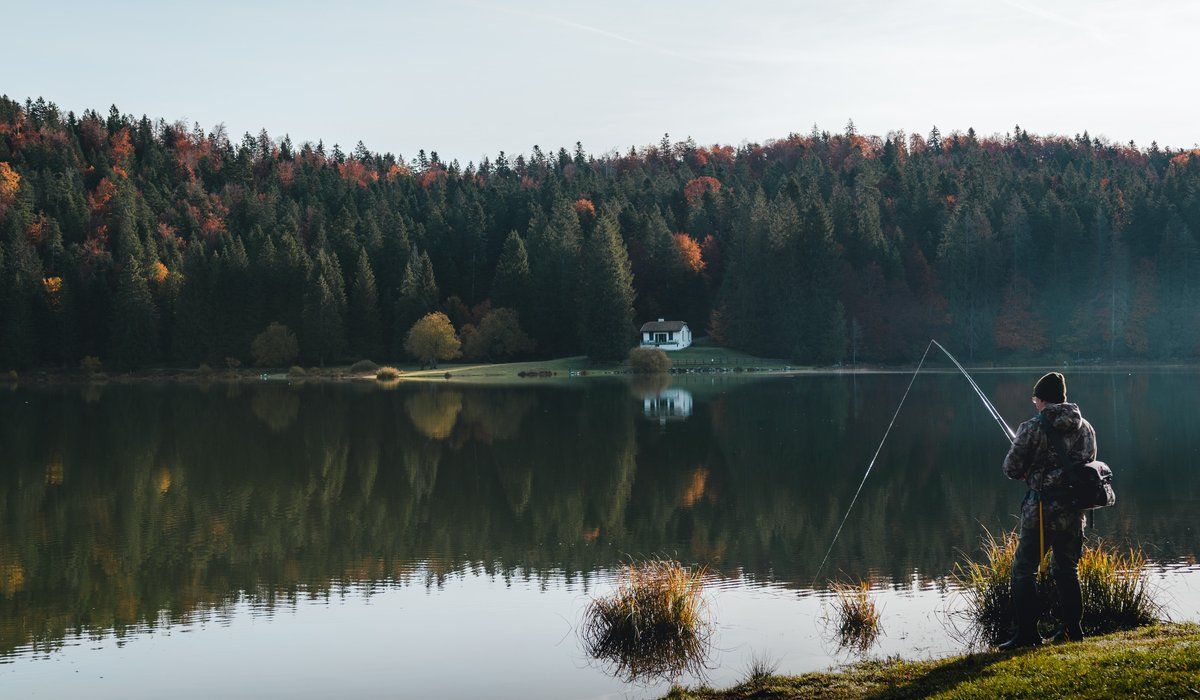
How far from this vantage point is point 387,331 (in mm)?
99062

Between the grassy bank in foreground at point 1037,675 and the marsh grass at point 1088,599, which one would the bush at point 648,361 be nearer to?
the marsh grass at point 1088,599

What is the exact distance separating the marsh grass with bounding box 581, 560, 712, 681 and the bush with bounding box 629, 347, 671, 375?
71443 millimetres

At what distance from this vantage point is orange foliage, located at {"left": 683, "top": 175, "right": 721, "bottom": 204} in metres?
124

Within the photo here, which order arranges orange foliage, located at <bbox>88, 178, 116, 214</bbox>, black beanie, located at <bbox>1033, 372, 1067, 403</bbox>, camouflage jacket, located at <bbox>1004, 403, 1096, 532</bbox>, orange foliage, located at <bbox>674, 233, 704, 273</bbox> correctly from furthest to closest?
orange foliage, located at <bbox>88, 178, 116, 214</bbox>, orange foliage, located at <bbox>674, 233, 704, 273</bbox>, black beanie, located at <bbox>1033, 372, 1067, 403</bbox>, camouflage jacket, located at <bbox>1004, 403, 1096, 532</bbox>

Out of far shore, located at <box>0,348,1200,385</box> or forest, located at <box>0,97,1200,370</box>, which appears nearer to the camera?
far shore, located at <box>0,348,1200,385</box>

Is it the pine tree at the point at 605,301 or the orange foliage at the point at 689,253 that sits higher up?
the orange foliage at the point at 689,253

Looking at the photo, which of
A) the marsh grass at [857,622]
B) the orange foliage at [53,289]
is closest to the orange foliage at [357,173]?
the orange foliage at [53,289]

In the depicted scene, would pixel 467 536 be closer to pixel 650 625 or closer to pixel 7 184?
pixel 650 625

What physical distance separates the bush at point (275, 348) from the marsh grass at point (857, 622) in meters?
86.1

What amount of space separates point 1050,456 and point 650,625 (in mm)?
4476

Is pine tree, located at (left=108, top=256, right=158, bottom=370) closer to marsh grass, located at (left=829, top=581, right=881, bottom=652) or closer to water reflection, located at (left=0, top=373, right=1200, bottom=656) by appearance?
water reflection, located at (left=0, top=373, right=1200, bottom=656)

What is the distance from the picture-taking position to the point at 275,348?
9356 cm

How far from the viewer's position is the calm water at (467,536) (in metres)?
11.7

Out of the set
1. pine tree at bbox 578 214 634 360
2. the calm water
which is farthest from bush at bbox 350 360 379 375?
the calm water
